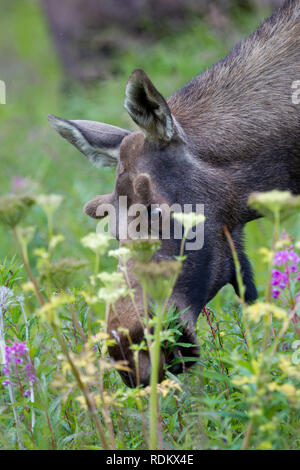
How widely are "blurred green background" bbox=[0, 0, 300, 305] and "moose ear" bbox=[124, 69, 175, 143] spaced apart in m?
2.00

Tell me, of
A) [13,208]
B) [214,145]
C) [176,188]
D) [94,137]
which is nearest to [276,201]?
[13,208]

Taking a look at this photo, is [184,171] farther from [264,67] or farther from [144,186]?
[264,67]

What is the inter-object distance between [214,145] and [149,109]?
0.49 meters

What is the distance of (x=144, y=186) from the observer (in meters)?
3.84

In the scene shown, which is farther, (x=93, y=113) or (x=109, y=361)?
(x=93, y=113)

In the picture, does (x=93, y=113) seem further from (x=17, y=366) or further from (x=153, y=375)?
(x=153, y=375)

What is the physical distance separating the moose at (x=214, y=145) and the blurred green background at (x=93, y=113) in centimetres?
162

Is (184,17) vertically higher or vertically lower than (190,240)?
higher

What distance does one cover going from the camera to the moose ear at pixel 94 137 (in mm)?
4449

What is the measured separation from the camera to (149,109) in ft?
13.0

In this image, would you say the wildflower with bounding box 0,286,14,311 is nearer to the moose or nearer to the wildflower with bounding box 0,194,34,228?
the moose

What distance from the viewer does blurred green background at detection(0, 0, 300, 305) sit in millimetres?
7070
